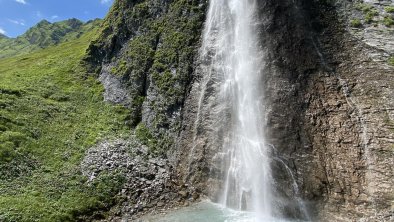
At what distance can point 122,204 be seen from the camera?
92.1ft

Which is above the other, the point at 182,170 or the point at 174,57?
the point at 174,57

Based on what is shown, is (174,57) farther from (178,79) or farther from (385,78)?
(385,78)

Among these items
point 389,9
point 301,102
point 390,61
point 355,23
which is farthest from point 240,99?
point 389,9

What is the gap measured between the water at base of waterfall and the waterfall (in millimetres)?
861

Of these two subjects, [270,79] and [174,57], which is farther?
[174,57]

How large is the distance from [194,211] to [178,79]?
52.4 ft

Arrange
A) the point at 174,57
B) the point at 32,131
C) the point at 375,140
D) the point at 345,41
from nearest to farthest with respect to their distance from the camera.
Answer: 1. the point at 375,140
2. the point at 345,41
3. the point at 32,131
4. the point at 174,57

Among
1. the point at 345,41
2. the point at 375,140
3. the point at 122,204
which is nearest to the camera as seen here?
the point at 375,140

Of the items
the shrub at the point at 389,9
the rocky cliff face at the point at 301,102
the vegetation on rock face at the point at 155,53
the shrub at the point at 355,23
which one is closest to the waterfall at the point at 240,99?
the rocky cliff face at the point at 301,102

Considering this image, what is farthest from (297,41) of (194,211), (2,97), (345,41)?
(2,97)

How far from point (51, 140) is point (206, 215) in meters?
17.2

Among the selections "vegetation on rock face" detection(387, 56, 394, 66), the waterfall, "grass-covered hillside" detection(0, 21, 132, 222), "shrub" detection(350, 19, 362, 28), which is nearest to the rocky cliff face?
"vegetation on rock face" detection(387, 56, 394, 66)

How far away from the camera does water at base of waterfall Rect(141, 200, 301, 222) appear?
986 inches

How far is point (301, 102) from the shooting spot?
28.8 meters
